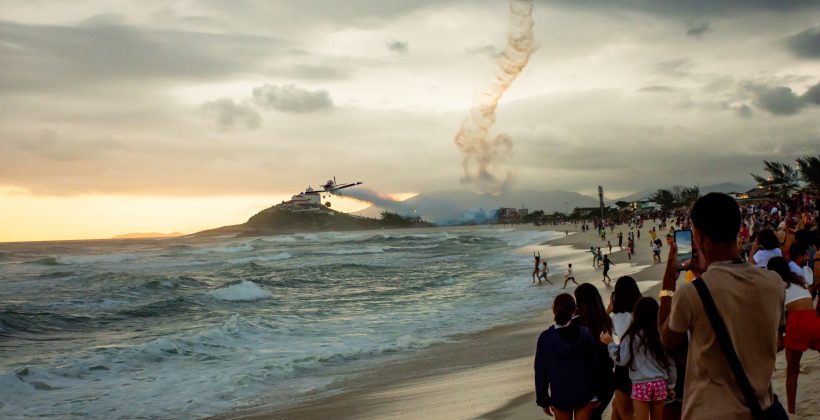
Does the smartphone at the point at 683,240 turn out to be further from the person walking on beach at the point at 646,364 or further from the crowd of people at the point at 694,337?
the person walking on beach at the point at 646,364

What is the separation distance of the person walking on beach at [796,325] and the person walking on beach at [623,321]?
1.92m

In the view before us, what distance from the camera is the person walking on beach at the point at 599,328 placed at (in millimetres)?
4577

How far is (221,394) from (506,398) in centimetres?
524

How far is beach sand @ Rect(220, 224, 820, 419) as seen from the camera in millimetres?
8180

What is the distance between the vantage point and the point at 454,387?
10.4 m

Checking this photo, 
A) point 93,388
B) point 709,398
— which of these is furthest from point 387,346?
point 709,398

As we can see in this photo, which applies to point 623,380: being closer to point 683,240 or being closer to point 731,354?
point 683,240

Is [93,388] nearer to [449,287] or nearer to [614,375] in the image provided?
[614,375]

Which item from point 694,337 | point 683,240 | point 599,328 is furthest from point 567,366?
point 694,337

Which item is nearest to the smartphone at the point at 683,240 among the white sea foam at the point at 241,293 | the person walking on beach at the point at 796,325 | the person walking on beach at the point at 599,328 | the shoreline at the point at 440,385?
the person walking on beach at the point at 599,328

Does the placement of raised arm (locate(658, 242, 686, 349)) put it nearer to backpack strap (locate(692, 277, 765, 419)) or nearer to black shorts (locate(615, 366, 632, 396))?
backpack strap (locate(692, 277, 765, 419))

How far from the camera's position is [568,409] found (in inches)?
182

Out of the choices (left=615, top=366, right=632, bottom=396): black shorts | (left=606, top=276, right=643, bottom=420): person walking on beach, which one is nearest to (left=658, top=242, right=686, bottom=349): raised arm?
(left=606, top=276, right=643, bottom=420): person walking on beach

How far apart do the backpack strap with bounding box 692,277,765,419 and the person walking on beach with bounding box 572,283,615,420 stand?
1865 mm
